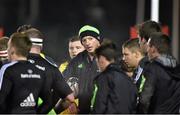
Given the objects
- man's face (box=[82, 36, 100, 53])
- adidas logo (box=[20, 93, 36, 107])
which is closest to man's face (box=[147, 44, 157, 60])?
Result: man's face (box=[82, 36, 100, 53])

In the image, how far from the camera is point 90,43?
8.20 metres

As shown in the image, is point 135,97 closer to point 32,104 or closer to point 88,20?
point 32,104

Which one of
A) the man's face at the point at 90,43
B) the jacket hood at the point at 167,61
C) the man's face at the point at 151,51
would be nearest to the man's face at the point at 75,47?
the man's face at the point at 90,43

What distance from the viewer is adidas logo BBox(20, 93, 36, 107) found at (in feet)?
22.8

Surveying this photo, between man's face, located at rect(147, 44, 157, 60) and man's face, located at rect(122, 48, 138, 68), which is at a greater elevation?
man's face, located at rect(147, 44, 157, 60)

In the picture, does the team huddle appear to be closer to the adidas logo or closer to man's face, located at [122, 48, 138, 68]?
the adidas logo

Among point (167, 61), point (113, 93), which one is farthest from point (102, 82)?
point (167, 61)

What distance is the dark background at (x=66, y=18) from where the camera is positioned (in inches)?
471

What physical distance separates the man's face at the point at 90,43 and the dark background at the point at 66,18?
3610 mm

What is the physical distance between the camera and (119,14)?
481 inches

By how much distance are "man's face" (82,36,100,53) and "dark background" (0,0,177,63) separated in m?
3.61

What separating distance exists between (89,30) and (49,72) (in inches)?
47.2

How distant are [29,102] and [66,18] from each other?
517cm

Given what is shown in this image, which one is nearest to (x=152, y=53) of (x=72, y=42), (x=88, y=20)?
(x=72, y=42)
